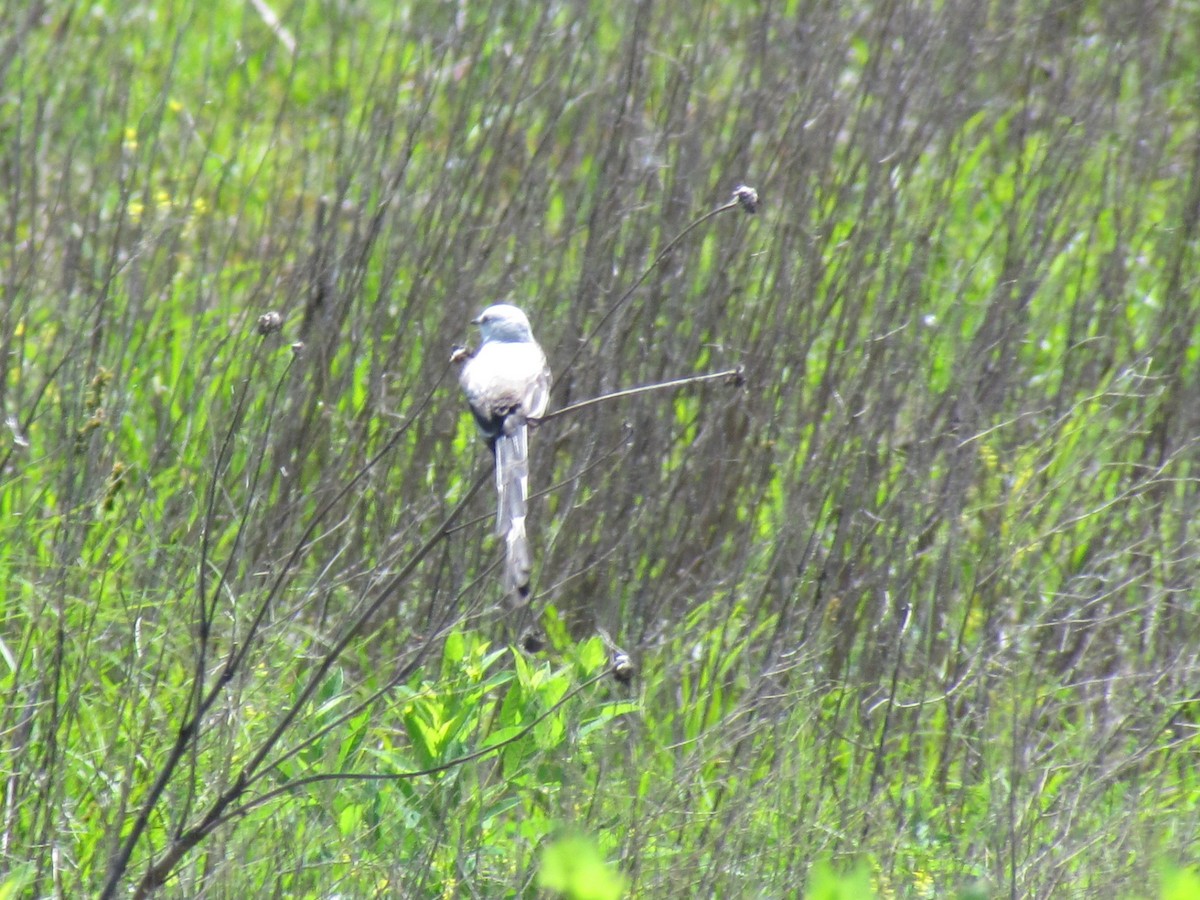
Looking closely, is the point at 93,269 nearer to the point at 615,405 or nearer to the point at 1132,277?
the point at 615,405

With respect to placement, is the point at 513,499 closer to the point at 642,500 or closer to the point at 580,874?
the point at 580,874

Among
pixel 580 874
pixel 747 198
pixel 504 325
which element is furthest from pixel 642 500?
pixel 580 874

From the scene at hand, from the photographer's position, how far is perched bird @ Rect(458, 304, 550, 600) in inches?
97.4

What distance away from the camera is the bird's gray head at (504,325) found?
3.39 m

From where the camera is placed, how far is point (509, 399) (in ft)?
9.53

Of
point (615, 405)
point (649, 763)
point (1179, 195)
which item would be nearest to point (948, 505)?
point (615, 405)

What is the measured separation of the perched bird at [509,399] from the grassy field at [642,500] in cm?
12

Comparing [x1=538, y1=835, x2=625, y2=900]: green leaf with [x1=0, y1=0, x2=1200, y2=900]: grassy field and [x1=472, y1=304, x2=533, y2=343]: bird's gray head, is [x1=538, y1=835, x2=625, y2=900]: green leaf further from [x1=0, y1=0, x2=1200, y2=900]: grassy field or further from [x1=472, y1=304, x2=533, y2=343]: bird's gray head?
[x1=472, y1=304, x2=533, y2=343]: bird's gray head

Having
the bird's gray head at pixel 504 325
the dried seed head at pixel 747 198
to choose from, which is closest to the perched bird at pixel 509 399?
the bird's gray head at pixel 504 325

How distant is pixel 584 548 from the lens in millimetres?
3939

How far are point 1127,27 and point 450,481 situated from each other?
284 cm

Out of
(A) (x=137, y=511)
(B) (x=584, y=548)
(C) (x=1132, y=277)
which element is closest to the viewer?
(A) (x=137, y=511)

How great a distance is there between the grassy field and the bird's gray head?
264mm

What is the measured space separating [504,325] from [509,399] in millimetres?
564
